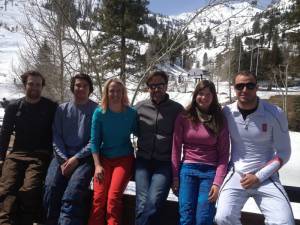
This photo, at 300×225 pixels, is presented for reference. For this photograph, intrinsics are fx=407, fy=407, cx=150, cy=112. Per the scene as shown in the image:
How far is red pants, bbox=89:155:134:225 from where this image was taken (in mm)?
3725

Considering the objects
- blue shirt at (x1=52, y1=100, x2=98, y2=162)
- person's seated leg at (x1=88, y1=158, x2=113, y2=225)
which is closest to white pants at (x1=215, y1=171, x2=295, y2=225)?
person's seated leg at (x1=88, y1=158, x2=113, y2=225)

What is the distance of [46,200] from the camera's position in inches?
151

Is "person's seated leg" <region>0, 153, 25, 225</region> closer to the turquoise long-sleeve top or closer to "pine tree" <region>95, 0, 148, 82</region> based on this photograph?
the turquoise long-sleeve top

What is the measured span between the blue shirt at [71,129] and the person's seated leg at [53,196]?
28 cm

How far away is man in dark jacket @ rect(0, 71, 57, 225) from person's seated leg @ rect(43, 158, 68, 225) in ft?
0.40

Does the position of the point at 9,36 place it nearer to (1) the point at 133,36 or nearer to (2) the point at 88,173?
(1) the point at 133,36

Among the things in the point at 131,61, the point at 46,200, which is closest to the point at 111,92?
the point at 46,200

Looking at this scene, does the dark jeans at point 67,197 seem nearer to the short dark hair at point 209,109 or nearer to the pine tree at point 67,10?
the short dark hair at point 209,109

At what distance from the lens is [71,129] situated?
4.20m

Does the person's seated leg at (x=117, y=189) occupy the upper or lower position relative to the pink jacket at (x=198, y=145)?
lower

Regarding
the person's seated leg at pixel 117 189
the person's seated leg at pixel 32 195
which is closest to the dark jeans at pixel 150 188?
the person's seated leg at pixel 117 189

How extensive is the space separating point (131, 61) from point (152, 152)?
10.2 m

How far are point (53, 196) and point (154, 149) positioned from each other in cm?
106

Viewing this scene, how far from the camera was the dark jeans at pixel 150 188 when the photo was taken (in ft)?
11.8
